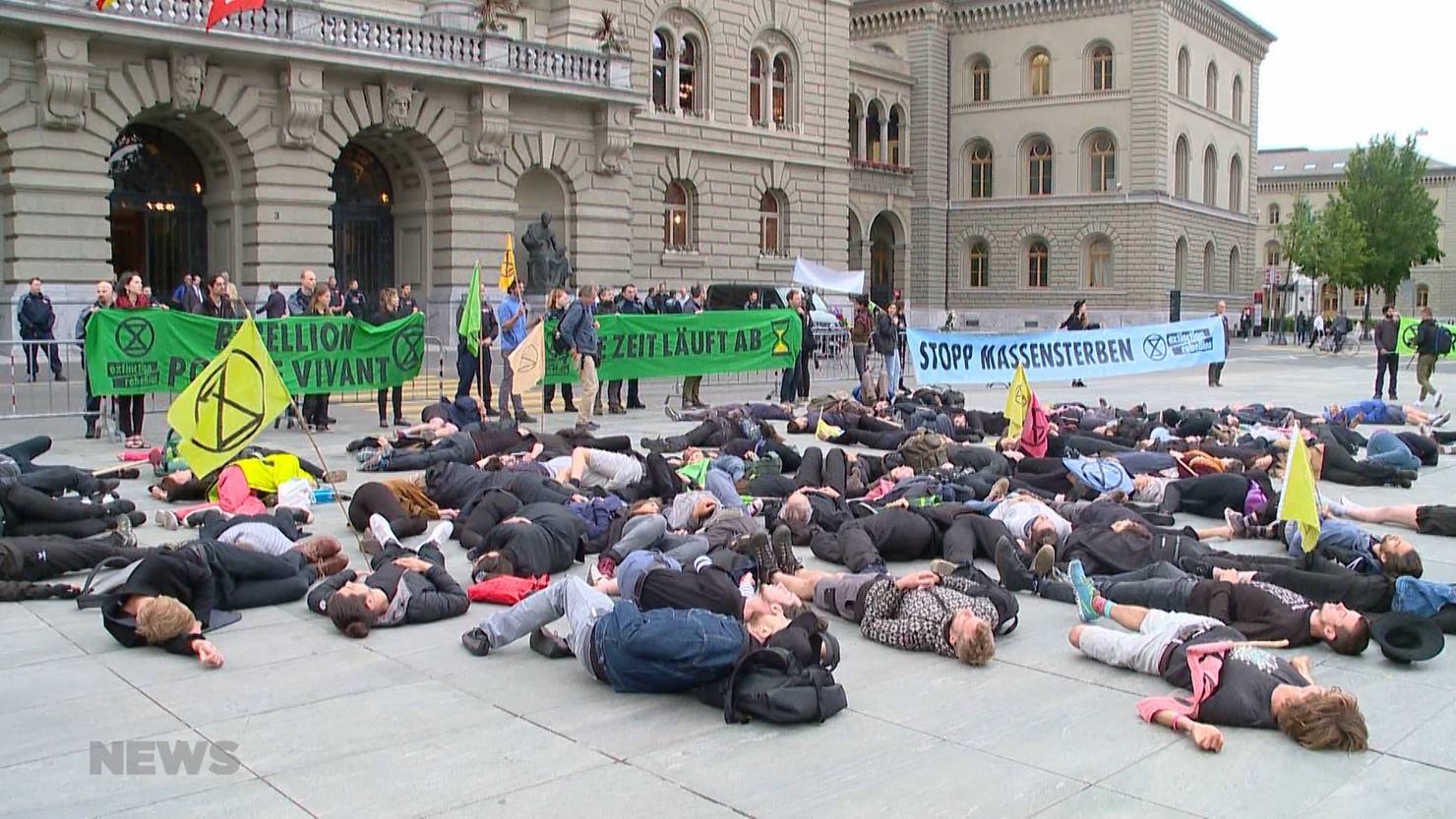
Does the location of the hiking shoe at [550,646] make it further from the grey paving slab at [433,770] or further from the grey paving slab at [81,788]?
the grey paving slab at [81,788]

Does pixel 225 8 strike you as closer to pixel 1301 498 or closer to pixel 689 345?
pixel 689 345

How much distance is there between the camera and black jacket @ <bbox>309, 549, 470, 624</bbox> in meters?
7.71

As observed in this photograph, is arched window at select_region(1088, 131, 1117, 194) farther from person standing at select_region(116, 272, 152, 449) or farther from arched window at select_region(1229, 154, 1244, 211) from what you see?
person standing at select_region(116, 272, 152, 449)

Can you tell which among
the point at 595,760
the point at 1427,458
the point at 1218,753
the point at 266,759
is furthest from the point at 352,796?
the point at 1427,458

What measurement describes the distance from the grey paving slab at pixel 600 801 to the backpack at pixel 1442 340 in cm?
2176

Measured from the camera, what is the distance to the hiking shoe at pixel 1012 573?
855cm

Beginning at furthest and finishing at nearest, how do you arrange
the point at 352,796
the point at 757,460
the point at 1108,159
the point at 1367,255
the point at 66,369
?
the point at 1367,255, the point at 1108,159, the point at 66,369, the point at 757,460, the point at 352,796

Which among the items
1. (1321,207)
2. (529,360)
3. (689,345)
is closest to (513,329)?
(529,360)

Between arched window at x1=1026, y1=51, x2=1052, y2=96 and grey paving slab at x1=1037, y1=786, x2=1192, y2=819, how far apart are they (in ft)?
202

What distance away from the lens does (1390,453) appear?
13.5 meters

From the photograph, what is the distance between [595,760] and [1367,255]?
7589 centimetres

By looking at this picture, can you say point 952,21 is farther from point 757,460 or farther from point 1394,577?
point 1394,577

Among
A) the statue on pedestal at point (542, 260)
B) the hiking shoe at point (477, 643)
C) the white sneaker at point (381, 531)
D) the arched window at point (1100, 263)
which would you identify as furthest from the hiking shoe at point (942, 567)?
the arched window at point (1100, 263)

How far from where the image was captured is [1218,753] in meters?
5.62
